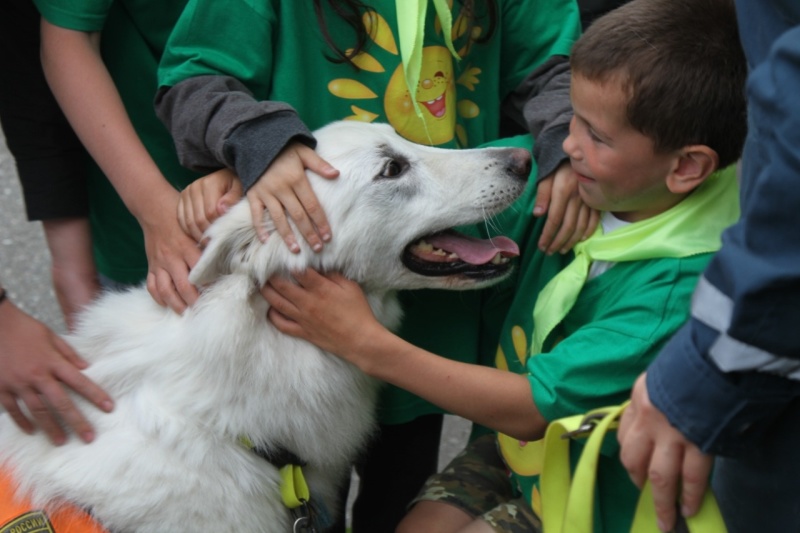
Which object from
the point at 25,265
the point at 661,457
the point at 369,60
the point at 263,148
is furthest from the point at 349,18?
the point at 25,265

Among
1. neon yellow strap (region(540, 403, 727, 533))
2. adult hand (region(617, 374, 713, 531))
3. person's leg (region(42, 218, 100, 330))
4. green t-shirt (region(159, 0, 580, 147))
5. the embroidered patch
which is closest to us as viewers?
adult hand (region(617, 374, 713, 531))

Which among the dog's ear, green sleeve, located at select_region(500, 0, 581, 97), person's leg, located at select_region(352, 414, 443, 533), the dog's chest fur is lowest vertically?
person's leg, located at select_region(352, 414, 443, 533)

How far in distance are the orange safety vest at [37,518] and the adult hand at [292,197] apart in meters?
0.71

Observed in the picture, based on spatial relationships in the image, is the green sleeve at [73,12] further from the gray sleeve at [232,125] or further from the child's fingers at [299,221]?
the child's fingers at [299,221]

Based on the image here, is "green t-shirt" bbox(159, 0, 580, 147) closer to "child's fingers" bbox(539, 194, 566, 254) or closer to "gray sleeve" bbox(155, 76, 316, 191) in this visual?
"gray sleeve" bbox(155, 76, 316, 191)

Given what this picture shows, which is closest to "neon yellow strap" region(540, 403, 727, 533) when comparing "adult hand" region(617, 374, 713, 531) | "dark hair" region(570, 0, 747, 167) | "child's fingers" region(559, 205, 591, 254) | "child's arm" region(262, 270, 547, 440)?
"adult hand" region(617, 374, 713, 531)

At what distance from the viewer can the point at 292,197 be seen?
1775mm

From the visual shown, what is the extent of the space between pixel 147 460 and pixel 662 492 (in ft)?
3.55

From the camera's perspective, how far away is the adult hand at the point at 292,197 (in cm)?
177

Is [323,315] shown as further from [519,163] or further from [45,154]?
[45,154]

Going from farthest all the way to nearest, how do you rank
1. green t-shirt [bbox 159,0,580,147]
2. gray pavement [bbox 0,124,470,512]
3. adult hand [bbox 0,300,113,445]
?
gray pavement [bbox 0,124,470,512]
green t-shirt [bbox 159,0,580,147]
adult hand [bbox 0,300,113,445]

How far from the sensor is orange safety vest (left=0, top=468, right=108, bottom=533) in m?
1.69

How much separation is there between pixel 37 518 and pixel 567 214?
1.30 meters

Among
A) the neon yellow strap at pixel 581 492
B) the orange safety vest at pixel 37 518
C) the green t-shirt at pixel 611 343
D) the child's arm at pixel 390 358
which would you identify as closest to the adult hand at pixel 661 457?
the neon yellow strap at pixel 581 492
